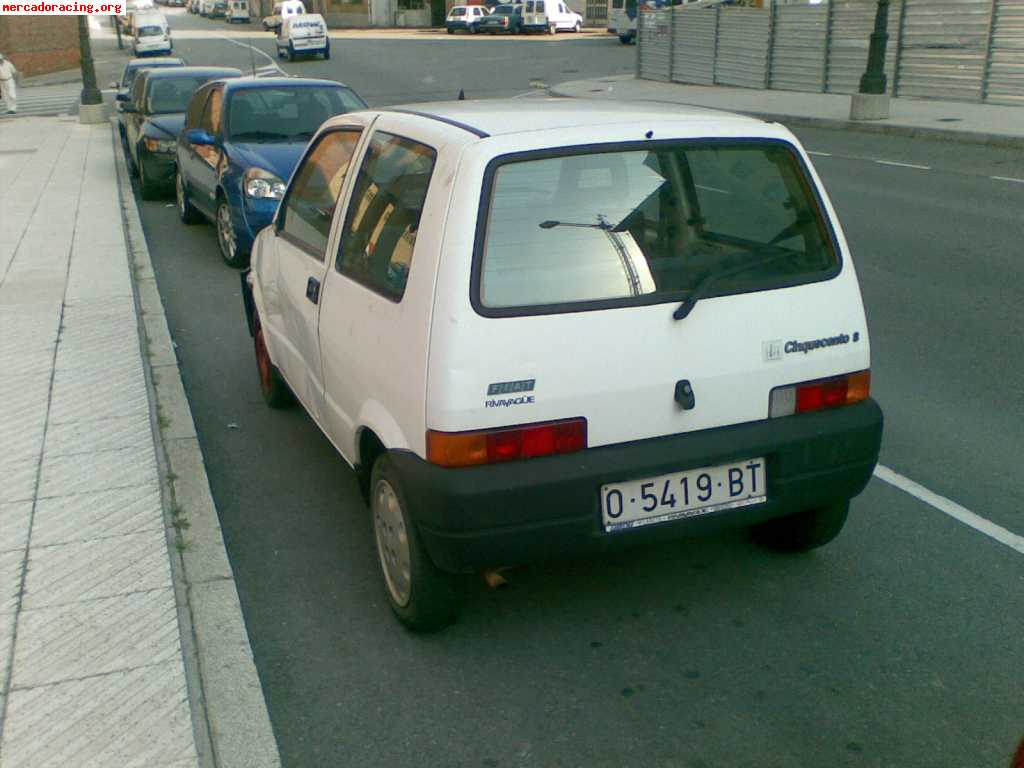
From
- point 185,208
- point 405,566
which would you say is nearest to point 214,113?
point 185,208

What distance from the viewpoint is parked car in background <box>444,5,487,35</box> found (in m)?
63.2

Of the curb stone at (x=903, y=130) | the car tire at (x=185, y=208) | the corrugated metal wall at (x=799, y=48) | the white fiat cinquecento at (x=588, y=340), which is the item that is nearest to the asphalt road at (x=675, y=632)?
the white fiat cinquecento at (x=588, y=340)

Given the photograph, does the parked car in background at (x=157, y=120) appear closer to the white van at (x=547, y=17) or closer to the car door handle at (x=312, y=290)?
the car door handle at (x=312, y=290)

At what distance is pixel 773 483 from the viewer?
385cm

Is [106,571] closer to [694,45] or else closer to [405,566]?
[405,566]

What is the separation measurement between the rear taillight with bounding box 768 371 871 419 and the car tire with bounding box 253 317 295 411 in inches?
126

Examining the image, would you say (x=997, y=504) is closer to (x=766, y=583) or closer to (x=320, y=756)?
(x=766, y=583)

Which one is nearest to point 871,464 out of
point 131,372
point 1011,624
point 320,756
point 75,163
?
→ point 1011,624

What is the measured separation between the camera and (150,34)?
171 ft

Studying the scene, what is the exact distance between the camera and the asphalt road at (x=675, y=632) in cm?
341

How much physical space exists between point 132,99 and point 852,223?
1151cm

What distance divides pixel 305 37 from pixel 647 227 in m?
47.4

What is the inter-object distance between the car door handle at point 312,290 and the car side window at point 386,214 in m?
0.28

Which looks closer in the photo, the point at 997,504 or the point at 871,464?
the point at 871,464
